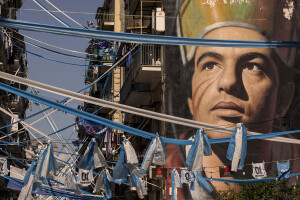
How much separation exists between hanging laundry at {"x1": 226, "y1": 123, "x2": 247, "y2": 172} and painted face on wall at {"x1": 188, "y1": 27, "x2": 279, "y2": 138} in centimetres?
1549

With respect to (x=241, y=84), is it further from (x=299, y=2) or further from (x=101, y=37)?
(x=101, y=37)

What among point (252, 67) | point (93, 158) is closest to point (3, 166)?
point (93, 158)

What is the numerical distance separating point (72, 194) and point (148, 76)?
26.4 ft

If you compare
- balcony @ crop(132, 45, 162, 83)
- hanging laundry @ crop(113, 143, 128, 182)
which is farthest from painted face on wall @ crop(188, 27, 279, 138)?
hanging laundry @ crop(113, 143, 128, 182)

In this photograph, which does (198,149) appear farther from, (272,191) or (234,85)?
(234,85)

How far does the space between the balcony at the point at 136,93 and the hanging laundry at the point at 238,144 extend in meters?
19.6

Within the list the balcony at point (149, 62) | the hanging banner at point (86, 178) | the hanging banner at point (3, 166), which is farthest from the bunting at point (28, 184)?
the balcony at point (149, 62)

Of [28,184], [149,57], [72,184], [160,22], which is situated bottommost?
[72,184]

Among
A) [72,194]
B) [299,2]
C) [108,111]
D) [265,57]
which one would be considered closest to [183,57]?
[265,57]

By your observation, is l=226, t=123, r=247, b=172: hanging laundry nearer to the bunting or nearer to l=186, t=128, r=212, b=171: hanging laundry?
l=186, t=128, r=212, b=171: hanging laundry

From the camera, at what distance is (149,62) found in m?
32.8

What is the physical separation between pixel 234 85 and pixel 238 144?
53.8 ft

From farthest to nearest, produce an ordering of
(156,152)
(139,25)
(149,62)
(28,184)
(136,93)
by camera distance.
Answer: (139,25)
(136,93)
(149,62)
(28,184)
(156,152)

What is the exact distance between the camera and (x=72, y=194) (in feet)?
92.3
